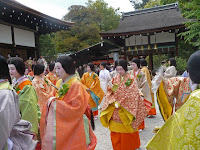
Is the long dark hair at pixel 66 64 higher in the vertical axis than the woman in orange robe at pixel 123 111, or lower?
higher

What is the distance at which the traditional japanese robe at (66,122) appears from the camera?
7.91 ft

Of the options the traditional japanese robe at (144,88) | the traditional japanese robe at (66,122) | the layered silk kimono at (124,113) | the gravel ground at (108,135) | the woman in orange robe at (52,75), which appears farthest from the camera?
the woman in orange robe at (52,75)

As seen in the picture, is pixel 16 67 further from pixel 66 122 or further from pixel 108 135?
pixel 108 135

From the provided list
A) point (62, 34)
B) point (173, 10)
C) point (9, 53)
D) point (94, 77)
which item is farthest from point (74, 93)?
point (62, 34)

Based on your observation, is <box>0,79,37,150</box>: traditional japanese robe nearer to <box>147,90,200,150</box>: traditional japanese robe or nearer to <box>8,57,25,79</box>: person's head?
<box>8,57,25,79</box>: person's head

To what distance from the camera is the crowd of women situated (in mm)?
1592

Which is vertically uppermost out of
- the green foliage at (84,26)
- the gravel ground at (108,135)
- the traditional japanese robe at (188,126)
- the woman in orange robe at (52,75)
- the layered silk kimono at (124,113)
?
the green foliage at (84,26)

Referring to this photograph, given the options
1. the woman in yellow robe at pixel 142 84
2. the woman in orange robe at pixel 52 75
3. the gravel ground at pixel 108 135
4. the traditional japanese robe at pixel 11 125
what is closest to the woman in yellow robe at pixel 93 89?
the gravel ground at pixel 108 135

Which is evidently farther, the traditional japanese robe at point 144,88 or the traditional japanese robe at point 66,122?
the traditional japanese robe at point 144,88

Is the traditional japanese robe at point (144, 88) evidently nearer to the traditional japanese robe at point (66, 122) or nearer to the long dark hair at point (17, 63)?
the traditional japanese robe at point (66, 122)

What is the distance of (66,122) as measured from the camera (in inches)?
97.8

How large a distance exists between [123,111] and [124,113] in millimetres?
44

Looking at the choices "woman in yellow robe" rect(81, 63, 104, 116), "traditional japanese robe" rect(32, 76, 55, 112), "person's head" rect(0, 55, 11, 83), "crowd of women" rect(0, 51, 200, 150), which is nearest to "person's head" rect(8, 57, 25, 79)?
"crowd of women" rect(0, 51, 200, 150)

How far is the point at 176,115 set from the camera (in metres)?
1.55
